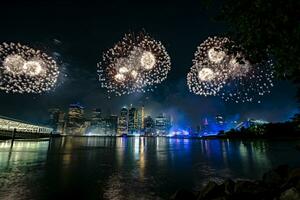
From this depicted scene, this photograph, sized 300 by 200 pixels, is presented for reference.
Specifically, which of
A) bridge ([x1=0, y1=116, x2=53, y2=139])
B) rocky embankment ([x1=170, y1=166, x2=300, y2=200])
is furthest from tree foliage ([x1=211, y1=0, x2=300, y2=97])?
bridge ([x1=0, y1=116, x2=53, y2=139])

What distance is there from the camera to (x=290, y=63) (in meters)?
10.6

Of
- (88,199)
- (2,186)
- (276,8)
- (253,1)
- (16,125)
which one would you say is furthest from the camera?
(16,125)

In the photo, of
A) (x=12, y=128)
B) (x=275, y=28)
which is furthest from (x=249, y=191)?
(x=12, y=128)

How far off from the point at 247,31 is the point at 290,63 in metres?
2.48

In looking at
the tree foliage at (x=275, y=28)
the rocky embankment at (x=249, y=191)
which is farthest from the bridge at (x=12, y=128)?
the tree foliage at (x=275, y=28)

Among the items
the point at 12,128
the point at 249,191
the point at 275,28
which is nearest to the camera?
the point at 275,28

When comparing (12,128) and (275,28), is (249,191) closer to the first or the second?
(275,28)

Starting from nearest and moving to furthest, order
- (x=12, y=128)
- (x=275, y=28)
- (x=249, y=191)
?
(x=275, y=28) < (x=249, y=191) < (x=12, y=128)

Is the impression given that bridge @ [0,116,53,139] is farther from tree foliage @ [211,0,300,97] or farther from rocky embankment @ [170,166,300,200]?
tree foliage @ [211,0,300,97]

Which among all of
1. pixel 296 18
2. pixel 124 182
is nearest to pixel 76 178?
pixel 124 182

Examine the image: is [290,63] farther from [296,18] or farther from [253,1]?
[253,1]

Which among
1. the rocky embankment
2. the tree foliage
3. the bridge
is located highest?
the bridge

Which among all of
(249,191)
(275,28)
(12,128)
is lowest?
(249,191)

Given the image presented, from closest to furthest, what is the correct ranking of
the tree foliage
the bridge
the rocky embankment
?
the tree foliage < the rocky embankment < the bridge
